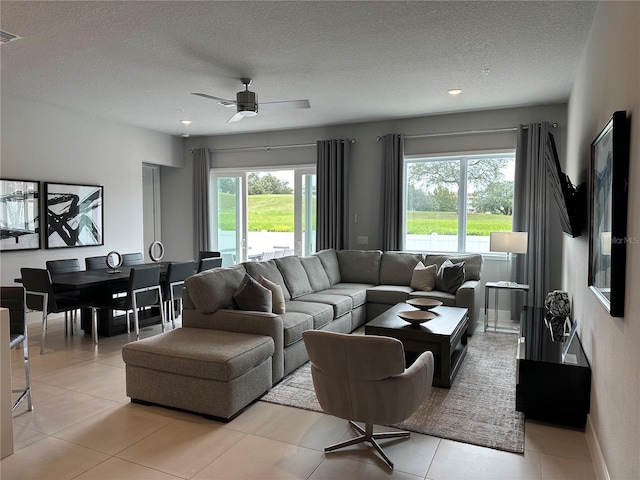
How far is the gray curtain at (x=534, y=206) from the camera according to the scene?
5.68 meters

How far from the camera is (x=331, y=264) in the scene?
21.0 ft

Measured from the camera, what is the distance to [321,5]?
3061 millimetres

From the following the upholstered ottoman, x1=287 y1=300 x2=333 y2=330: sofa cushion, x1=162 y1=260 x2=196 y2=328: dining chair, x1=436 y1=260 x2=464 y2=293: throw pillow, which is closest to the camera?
the upholstered ottoman

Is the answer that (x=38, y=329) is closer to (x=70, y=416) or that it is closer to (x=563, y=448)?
(x=70, y=416)

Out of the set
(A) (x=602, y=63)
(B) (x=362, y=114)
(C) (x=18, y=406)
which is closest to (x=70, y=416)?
(C) (x=18, y=406)

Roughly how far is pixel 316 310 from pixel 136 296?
2.09 meters

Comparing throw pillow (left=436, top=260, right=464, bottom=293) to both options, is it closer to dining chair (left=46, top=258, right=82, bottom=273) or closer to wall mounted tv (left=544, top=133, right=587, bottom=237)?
wall mounted tv (left=544, top=133, right=587, bottom=237)

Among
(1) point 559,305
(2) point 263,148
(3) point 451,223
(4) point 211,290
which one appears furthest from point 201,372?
(2) point 263,148

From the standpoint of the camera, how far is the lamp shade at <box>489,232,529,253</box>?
5.29 metres

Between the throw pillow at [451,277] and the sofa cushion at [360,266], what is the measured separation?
3.46 feet

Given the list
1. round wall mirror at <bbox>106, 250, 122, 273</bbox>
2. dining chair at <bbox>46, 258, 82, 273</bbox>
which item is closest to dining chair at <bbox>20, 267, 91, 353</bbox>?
dining chair at <bbox>46, 258, 82, 273</bbox>

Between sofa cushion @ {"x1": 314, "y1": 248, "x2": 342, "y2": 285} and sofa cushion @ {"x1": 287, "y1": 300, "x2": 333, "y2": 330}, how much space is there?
1.48 metres

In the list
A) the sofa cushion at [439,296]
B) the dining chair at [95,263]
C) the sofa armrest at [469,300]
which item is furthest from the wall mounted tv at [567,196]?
the dining chair at [95,263]

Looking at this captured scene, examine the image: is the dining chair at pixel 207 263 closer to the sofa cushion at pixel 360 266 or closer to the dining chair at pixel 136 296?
the dining chair at pixel 136 296
